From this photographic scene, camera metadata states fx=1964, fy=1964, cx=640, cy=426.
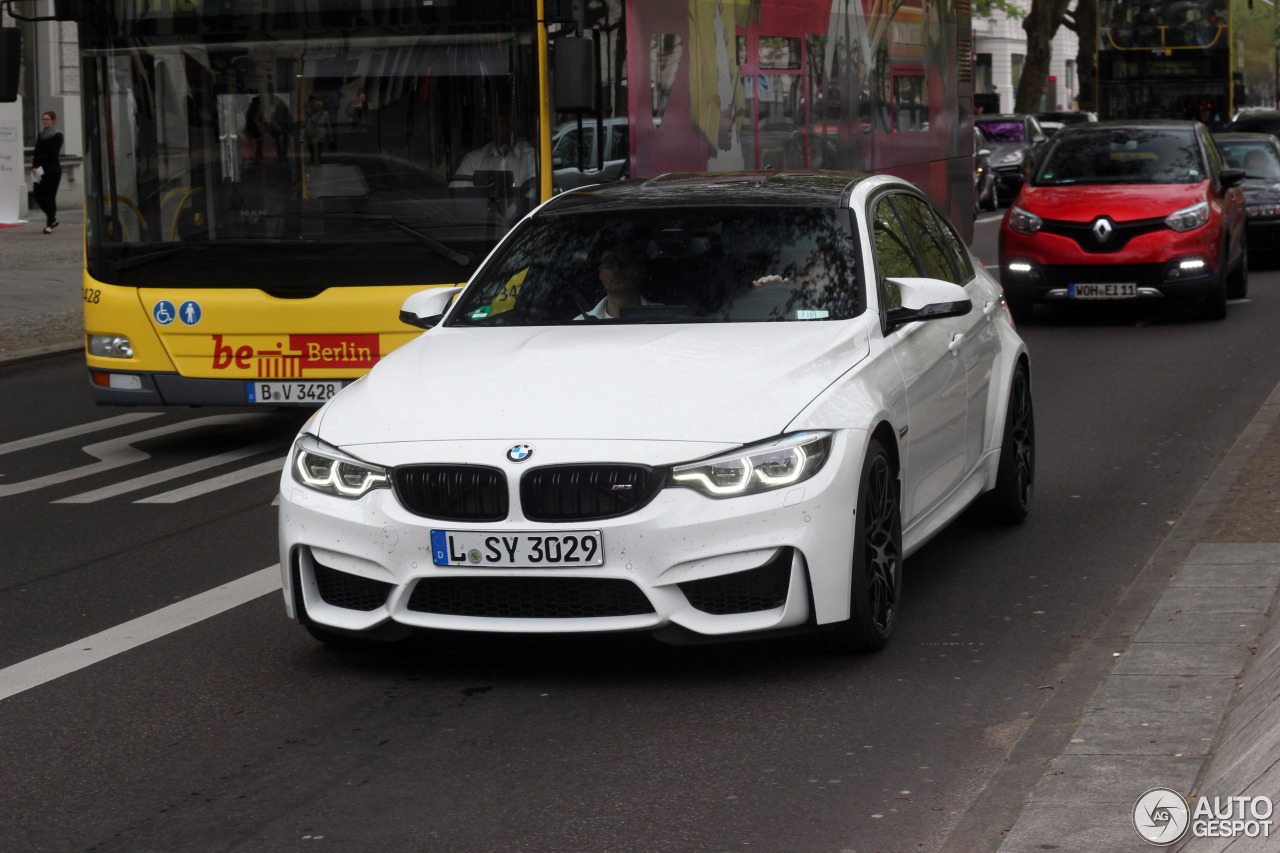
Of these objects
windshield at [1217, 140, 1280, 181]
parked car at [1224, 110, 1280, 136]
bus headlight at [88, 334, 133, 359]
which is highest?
parked car at [1224, 110, 1280, 136]

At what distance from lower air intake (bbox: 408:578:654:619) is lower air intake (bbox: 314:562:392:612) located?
0.47ft

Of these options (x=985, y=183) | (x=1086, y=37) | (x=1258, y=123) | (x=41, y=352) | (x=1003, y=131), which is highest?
(x=1086, y=37)

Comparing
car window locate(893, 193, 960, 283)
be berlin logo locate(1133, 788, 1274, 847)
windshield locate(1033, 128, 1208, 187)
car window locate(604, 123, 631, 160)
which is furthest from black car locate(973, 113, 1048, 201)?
be berlin logo locate(1133, 788, 1274, 847)

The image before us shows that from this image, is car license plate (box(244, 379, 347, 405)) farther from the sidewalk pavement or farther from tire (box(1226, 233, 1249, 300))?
tire (box(1226, 233, 1249, 300))

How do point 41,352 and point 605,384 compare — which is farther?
point 41,352

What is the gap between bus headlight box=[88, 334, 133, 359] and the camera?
10.6 metres

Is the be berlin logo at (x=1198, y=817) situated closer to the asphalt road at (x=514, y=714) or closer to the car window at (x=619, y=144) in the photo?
the asphalt road at (x=514, y=714)

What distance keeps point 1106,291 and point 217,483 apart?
882cm

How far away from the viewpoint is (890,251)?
23.2ft

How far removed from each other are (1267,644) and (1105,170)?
39.6 feet

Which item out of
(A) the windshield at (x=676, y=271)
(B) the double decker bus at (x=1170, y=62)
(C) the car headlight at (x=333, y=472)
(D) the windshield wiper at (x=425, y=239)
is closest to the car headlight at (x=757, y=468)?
(C) the car headlight at (x=333, y=472)

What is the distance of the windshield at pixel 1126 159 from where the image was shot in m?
16.9

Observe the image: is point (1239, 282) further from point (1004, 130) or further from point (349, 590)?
point (1004, 130)

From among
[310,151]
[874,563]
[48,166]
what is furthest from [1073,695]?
[48,166]
